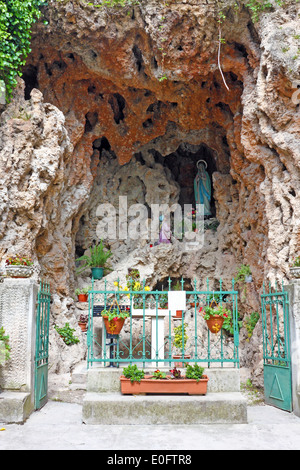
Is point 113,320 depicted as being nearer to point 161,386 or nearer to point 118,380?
point 118,380

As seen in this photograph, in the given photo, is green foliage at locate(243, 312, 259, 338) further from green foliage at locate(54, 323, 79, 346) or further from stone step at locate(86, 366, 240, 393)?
green foliage at locate(54, 323, 79, 346)

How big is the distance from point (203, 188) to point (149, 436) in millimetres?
9595

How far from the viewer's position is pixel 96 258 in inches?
474

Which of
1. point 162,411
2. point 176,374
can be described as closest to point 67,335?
point 176,374

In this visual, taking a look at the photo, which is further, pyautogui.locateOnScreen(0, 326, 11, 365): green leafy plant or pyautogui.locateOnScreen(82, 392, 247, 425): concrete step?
pyautogui.locateOnScreen(0, 326, 11, 365): green leafy plant

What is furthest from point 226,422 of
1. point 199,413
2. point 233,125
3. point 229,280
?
point 233,125

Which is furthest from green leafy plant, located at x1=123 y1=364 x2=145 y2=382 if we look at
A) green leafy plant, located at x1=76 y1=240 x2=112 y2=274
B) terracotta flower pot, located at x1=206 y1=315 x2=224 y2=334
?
green leafy plant, located at x1=76 y1=240 x2=112 y2=274

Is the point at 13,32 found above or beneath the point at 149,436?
above

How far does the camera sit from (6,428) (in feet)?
18.5

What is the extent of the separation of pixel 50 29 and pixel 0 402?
8.03 metres

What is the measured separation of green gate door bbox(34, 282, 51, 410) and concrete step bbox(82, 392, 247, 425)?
1.25 m

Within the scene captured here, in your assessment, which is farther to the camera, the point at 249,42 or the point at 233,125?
the point at 233,125

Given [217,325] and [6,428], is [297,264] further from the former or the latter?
[6,428]

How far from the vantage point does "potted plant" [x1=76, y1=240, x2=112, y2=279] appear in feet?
39.1
